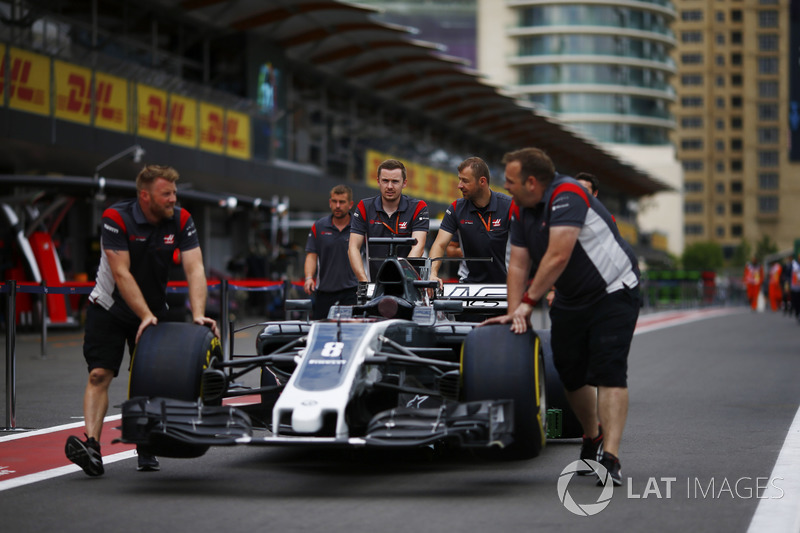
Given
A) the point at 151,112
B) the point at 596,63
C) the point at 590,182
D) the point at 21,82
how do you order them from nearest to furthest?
the point at 590,182
the point at 21,82
the point at 151,112
the point at 596,63

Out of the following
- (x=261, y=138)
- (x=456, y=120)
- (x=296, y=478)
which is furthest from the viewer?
(x=456, y=120)

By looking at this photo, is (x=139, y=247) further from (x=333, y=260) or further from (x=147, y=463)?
(x=333, y=260)

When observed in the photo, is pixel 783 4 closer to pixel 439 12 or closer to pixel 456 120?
pixel 439 12

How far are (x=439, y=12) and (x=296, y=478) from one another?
4556 inches

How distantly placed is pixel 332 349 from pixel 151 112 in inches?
690

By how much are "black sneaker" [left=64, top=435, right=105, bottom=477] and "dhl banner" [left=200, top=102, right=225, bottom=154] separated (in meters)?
18.7

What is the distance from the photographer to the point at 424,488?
6367mm

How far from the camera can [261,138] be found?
28156 millimetres

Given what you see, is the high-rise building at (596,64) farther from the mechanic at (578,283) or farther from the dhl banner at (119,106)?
the mechanic at (578,283)

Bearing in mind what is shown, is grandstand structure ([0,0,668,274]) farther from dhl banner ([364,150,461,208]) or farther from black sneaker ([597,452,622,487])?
black sneaker ([597,452,622,487])

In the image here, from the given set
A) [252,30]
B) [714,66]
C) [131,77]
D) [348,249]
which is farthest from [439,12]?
[348,249]

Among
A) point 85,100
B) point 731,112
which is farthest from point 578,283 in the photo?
point 731,112

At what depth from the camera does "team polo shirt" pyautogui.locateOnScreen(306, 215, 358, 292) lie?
10.7 metres

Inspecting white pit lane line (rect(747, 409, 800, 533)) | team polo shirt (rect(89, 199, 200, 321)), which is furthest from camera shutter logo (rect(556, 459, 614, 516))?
team polo shirt (rect(89, 199, 200, 321))
